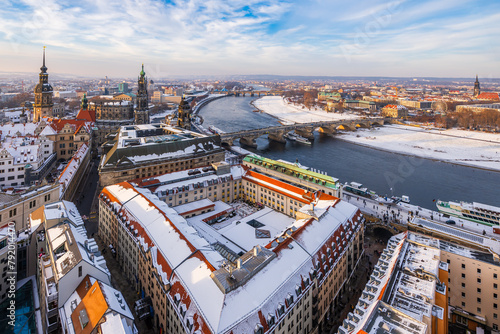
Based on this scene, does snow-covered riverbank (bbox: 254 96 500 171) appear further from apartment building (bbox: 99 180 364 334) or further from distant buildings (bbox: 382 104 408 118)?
apartment building (bbox: 99 180 364 334)

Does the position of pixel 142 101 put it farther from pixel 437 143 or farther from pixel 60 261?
pixel 437 143

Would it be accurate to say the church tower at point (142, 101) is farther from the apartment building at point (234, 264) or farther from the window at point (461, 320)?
the window at point (461, 320)

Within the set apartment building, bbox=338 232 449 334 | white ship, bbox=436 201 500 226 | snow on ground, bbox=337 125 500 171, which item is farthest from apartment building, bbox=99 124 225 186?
snow on ground, bbox=337 125 500 171

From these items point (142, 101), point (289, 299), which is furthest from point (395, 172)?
point (142, 101)

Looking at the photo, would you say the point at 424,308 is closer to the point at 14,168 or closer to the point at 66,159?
the point at 14,168

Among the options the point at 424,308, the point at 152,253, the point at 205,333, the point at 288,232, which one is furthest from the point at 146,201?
the point at 424,308

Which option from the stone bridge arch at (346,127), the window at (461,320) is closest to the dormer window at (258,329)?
the window at (461,320)
